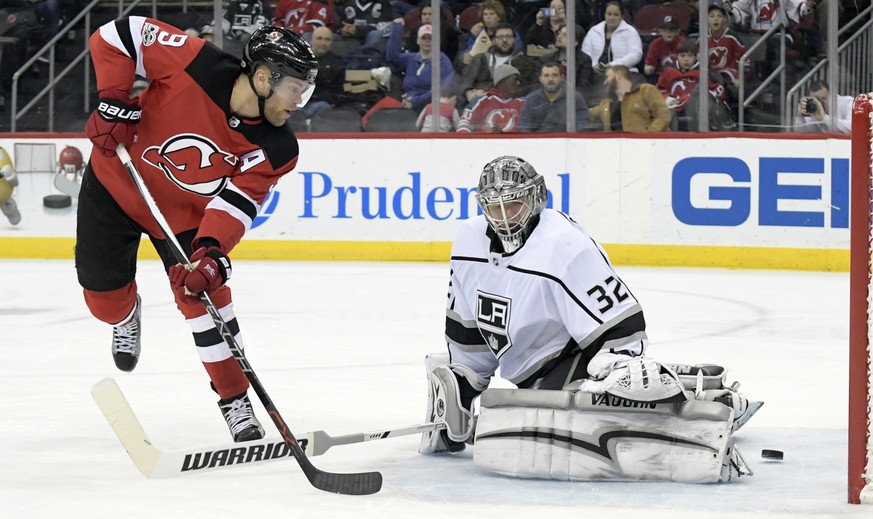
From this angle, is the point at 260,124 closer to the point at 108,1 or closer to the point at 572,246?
the point at 572,246

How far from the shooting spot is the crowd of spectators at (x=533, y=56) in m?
7.81

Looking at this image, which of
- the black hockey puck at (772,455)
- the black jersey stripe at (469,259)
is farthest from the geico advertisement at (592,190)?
the black jersey stripe at (469,259)

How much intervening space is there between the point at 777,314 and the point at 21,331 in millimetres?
3168

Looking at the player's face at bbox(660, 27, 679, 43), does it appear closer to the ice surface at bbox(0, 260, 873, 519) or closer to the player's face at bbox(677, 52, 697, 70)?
the player's face at bbox(677, 52, 697, 70)

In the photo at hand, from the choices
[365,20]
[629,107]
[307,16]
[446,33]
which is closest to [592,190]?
[629,107]

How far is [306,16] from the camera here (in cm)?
857

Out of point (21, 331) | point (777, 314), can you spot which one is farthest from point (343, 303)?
point (777, 314)

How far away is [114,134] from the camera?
3.35m

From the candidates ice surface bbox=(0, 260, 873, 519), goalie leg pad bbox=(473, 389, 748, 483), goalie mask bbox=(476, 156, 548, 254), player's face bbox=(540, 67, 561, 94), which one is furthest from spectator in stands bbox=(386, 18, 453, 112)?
goalie leg pad bbox=(473, 389, 748, 483)

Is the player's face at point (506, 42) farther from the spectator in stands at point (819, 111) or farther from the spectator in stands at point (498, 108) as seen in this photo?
the spectator in stands at point (819, 111)

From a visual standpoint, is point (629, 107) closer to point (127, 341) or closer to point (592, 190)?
point (592, 190)

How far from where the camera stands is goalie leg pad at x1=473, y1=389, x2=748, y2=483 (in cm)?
287

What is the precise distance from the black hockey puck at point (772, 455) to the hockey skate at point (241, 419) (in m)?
1.20

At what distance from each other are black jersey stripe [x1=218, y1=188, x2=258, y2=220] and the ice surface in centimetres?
60
